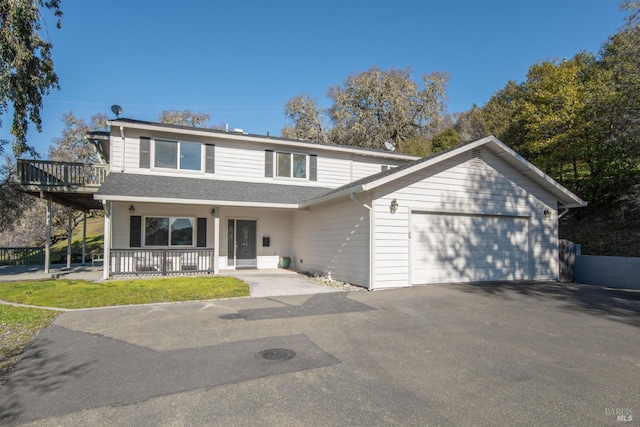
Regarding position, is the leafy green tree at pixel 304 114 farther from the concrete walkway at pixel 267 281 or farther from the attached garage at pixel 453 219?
the attached garage at pixel 453 219

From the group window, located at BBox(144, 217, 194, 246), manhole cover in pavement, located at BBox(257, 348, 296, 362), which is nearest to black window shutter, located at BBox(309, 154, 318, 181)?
window, located at BBox(144, 217, 194, 246)

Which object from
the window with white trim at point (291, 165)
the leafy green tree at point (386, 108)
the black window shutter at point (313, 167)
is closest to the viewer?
the window with white trim at point (291, 165)

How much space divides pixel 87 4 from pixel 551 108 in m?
19.7

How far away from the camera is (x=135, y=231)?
12523mm

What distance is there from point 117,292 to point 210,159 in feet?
21.9

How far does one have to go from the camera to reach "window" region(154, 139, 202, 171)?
13.2 m

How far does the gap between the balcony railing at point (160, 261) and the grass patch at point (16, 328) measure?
4.29m

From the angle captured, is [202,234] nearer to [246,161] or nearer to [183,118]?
[246,161]

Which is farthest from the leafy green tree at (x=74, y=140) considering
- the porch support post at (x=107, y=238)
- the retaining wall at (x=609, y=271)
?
the retaining wall at (x=609, y=271)

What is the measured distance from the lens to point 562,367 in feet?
13.2

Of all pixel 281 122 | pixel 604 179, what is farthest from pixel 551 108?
pixel 281 122

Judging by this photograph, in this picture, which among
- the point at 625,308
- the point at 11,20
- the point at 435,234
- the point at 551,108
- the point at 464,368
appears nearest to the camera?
the point at 464,368

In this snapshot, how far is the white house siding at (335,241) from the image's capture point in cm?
973

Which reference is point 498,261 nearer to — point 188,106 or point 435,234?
point 435,234
